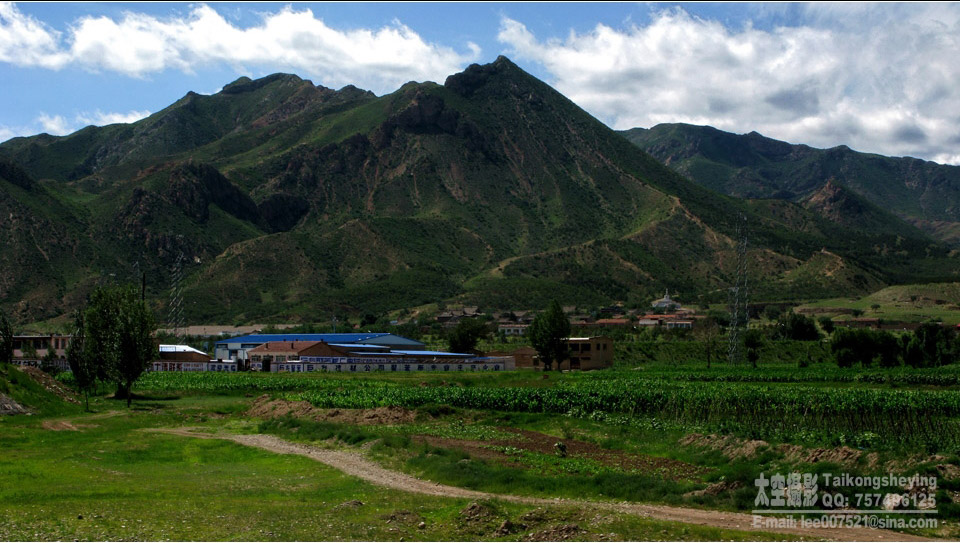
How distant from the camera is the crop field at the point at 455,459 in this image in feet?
73.9

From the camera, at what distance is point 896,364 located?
10100 cm

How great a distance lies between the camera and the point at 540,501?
2636 centimetres

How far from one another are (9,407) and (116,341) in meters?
15.0

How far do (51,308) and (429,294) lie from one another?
75.7 m

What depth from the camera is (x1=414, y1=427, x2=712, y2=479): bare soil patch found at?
105 ft

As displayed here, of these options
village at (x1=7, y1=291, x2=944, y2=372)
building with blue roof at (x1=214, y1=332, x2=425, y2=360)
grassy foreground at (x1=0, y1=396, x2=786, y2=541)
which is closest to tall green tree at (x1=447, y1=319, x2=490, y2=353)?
village at (x1=7, y1=291, x2=944, y2=372)

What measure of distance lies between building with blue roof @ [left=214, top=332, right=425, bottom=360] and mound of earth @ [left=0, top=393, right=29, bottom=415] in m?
68.6

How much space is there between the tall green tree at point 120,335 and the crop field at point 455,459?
237cm

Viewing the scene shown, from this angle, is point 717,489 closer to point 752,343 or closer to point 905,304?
point 752,343

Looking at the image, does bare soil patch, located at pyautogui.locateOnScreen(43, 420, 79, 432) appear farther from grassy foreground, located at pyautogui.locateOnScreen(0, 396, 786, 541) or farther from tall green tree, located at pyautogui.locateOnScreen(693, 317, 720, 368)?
tall green tree, located at pyautogui.locateOnScreen(693, 317, 720, 368)

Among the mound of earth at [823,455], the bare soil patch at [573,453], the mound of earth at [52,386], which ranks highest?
the mound of earth at [52,386]

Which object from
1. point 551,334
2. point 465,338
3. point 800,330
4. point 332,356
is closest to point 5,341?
point 332,356

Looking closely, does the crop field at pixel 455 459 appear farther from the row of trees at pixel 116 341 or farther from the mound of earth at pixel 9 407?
the row of trees at pixel 116 341

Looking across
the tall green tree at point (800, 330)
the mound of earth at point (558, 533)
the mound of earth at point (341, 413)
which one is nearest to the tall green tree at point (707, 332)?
the tall green tree at point (800, 330)
